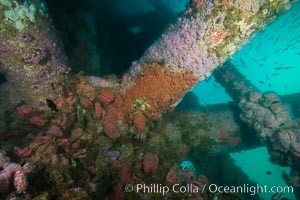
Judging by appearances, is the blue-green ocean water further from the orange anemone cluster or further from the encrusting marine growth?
the orange anemone cluster

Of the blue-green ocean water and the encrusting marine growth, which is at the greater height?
the blue-green ocean water

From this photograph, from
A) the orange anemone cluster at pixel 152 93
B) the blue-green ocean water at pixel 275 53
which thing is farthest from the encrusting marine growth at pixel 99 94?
the blue-green ocean water at pixel 275 53

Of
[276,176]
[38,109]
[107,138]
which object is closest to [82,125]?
[107,138]

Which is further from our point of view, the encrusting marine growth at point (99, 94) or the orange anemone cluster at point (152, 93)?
the orange anemone cluster at point (152, 93)

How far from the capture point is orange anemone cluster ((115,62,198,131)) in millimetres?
6215

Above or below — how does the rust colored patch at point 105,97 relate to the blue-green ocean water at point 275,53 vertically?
below

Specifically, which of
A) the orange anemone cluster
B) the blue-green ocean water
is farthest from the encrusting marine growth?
the blue-green ocean water

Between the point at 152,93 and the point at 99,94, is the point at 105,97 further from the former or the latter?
the point at 152,93

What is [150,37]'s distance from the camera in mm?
11734

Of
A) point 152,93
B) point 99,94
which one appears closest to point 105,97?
point 99,94

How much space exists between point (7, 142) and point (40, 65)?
178 centimetres

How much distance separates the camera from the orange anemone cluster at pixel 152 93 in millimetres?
6215

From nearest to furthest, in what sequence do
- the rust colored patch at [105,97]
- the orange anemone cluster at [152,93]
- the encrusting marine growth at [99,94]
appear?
1. the encrusting marine growth at [99,94]
2. the orange anemone cluster at [152,93]
3. the rust colored patch at [105,97]

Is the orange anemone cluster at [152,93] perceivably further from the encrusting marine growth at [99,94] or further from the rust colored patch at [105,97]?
the rust colored patch at [105,97]
